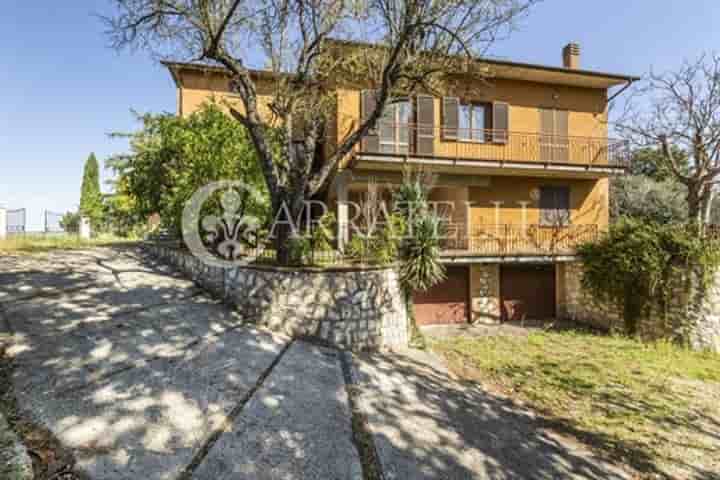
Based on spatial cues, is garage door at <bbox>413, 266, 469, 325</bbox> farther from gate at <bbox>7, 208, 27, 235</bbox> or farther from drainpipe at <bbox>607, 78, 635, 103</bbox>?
gate at <bbox>7, 208, 27, 235</bbox>

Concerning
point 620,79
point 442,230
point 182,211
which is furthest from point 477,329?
point 620,79

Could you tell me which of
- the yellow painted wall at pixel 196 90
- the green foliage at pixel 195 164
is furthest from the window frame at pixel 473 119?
the yellow painted wall at pixel 196 90

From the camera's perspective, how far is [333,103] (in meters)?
10.9

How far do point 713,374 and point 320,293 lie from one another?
29.9ft

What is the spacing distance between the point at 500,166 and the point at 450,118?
254 centimetres

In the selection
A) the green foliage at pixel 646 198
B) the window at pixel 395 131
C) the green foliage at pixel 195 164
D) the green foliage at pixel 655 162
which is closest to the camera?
the green foliage at pixel 195 164

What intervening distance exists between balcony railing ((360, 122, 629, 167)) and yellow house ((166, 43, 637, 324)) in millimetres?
39

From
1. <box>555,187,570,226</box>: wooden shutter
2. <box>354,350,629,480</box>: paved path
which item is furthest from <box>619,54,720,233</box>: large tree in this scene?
<box>354,350,629,480</box>: paved path

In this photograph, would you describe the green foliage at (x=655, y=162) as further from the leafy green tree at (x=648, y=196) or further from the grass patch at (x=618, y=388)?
the grass patch at (x=618, y=388)

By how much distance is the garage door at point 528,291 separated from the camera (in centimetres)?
1206

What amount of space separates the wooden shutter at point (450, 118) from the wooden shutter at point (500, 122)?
5.20 ft

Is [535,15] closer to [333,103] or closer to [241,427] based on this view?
[333,103]

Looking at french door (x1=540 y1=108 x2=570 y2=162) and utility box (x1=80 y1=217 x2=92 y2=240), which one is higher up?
french door (x1=540 y1=108 x2=570 y2=162)

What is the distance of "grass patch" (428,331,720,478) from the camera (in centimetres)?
460
